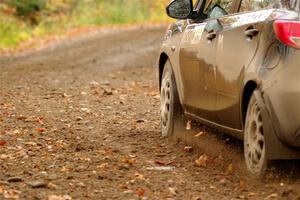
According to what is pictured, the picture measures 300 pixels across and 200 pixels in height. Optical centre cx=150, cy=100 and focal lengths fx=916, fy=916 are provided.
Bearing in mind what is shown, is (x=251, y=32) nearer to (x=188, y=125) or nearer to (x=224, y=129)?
(x=224, y=129)

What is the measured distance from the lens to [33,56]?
23.7 m

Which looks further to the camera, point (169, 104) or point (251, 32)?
point (169, 104)

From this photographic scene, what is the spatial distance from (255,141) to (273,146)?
38cm

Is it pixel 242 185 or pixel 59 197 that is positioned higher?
pixel 59 197

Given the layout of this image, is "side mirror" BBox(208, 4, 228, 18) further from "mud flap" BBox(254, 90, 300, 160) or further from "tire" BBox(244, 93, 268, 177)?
"mud flap" BBox(254, 90, 300, 160)

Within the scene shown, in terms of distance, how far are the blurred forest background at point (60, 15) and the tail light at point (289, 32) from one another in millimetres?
23078

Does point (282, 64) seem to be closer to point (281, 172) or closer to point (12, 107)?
point (281, 172)

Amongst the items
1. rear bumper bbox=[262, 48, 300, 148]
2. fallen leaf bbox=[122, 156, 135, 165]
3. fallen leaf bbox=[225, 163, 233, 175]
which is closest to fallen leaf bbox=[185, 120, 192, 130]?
fallen leaf bbox=[122, 156, 135, 165]

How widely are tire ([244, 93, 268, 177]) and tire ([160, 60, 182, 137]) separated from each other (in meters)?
2.18

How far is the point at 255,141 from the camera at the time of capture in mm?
6621

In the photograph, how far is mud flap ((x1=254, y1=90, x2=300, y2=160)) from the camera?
6238 mm

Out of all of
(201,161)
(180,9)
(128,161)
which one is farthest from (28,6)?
(201,161)

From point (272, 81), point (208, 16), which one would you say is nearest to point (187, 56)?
point (208, 16)

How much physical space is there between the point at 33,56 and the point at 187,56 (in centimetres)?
1582
